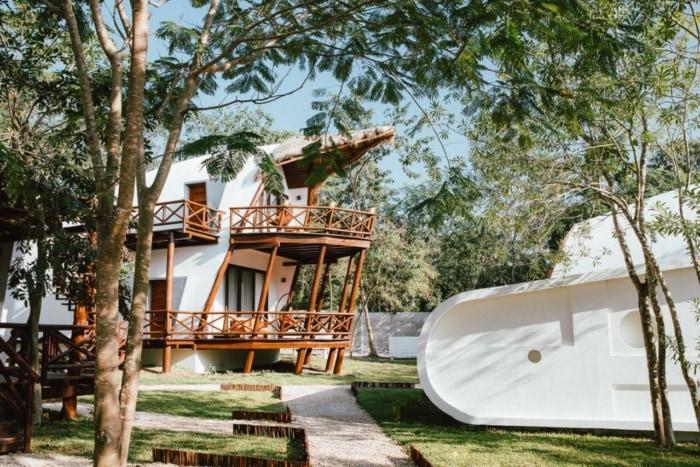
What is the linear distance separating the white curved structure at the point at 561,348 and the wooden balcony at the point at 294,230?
29.3 ft

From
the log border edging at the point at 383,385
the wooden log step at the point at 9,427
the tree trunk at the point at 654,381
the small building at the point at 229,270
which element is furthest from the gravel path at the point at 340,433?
the small building at the point at 229,270

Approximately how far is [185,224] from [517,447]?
12208 millimetres

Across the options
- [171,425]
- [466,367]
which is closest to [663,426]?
[466,367]

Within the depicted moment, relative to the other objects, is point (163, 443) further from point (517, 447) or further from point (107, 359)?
point (517, 447)

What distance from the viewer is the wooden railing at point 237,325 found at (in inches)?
655

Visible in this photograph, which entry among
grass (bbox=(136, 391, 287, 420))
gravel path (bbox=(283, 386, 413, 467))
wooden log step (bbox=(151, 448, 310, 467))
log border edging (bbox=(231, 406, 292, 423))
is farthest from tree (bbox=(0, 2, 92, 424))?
gravel path (bbox=(283, 386, 413, 467))

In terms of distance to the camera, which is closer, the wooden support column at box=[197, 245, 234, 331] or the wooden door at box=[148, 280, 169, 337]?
the wooden support column at box=[197, 245, 234, 331]

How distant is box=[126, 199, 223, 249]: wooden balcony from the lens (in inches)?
681

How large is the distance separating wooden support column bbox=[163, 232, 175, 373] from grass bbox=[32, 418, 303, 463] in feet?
27.5

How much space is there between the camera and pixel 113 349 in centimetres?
463

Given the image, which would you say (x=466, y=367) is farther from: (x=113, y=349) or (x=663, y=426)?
(x=113, y=349)

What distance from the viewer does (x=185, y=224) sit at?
674 inches

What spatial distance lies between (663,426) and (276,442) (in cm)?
454

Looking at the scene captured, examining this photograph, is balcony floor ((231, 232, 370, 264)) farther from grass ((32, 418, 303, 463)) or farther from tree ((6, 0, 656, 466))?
tree ((6, 0, 656, 466))
